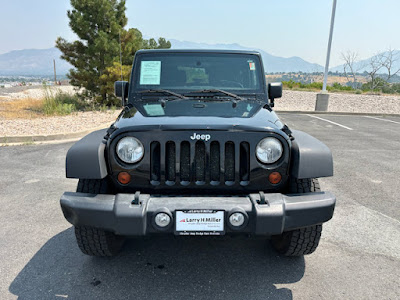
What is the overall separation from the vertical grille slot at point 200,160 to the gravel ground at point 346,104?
13946 millimetres

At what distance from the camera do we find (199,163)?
7.88 feet

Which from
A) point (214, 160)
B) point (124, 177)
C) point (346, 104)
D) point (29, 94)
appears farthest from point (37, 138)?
point (29, 94)

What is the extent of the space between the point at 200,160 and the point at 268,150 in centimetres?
49

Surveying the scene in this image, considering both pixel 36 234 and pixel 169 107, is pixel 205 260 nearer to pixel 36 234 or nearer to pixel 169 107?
pixel 169 107

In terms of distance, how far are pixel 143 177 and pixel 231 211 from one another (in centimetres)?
69

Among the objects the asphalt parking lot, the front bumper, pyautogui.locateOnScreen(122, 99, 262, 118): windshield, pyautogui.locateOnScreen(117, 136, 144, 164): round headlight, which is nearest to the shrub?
the asphalt parking lot

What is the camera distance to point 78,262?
2.86 meters

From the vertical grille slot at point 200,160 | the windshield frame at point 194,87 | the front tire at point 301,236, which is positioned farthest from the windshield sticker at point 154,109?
the front tire at point 301,236

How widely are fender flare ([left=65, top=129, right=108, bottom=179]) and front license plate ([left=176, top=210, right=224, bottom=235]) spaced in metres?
0.65

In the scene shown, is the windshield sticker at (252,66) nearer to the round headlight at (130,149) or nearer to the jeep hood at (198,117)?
the jeep hood at (198,117)

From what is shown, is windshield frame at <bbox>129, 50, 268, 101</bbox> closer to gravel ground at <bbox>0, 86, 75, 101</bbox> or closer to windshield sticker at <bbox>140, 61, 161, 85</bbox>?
windshield sticker at <bbox>140, 61, 161, 85</bbox>

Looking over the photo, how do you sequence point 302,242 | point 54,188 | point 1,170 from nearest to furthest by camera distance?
point 302,242 < point 54,188 < point 1,170

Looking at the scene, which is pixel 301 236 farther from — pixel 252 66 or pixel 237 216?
pixel 252 66

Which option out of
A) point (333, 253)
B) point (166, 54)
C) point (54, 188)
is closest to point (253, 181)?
point (333, 253)
